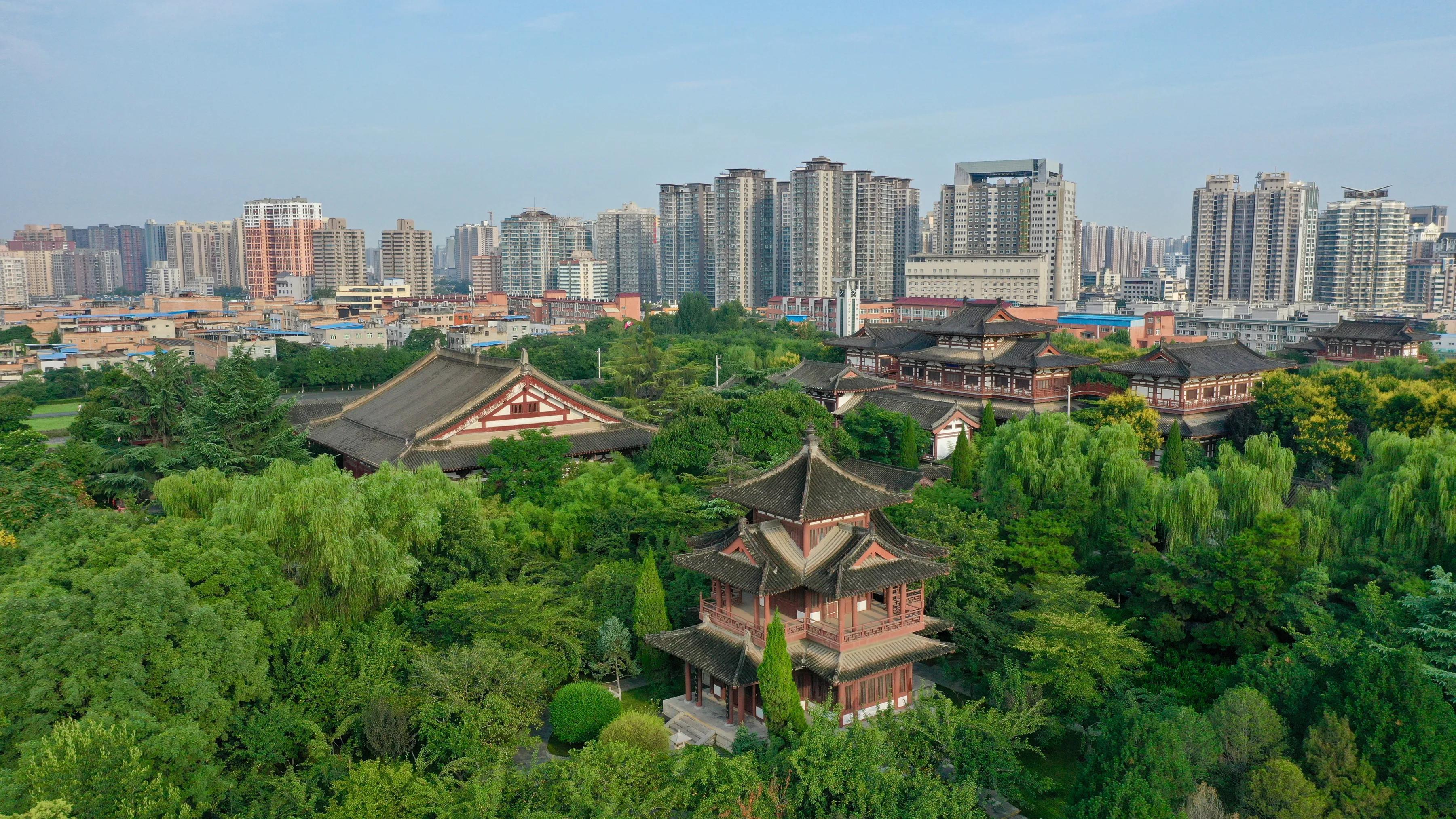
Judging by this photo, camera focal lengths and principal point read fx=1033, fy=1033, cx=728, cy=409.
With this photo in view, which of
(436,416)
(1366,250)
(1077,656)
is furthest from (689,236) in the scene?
(1077,656)

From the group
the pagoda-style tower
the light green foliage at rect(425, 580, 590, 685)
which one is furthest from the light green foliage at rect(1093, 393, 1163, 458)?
the light green foliage at rect(425, 580, 590, 685)

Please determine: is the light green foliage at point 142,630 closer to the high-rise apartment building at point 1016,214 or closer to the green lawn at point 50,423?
the green lawn at point 50,423

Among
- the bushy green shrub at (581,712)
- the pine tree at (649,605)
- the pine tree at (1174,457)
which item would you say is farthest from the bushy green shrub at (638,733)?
the pine tree at (1174,457)

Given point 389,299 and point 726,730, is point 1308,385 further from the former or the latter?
point 389,299

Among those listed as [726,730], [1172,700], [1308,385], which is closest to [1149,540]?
[1172,700]

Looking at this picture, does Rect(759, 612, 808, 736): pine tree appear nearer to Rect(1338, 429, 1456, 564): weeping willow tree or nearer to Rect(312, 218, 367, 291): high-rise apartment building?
Rect(1338, 429, 1456, 564): weeping willow tree
